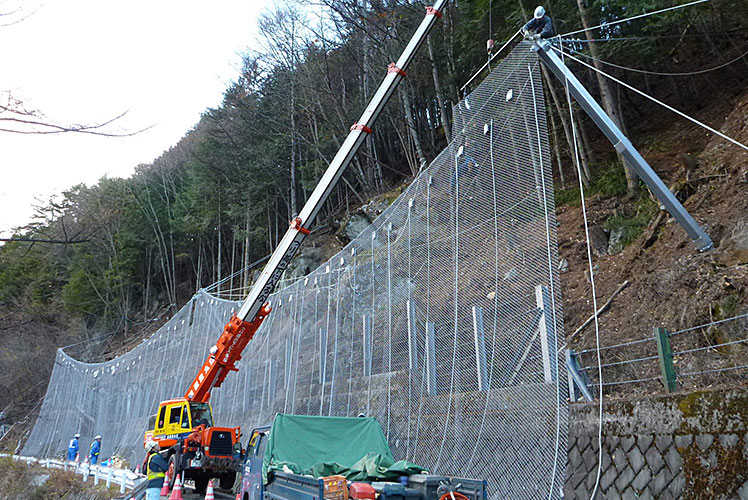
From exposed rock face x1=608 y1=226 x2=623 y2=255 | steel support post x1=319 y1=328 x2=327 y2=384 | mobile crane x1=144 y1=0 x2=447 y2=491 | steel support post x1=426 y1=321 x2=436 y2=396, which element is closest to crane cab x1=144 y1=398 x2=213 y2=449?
mobile crane x1=144 y1=0 x2=447 y2=491

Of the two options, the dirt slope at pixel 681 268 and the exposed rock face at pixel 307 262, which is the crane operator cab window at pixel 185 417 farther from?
the exposed rock face at pixel 307 262

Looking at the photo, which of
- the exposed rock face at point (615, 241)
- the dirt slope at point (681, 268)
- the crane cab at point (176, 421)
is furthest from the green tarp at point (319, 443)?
the exposed rock face at point (615, 241)

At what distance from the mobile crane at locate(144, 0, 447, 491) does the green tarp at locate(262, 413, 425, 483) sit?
435cm

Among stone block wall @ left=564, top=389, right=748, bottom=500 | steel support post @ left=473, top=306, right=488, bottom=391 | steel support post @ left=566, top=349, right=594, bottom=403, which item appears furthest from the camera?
steel support post @ left=566, top=349, right=594, bottom=403

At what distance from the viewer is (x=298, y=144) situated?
3012 centimetres

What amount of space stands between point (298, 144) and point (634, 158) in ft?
84.0

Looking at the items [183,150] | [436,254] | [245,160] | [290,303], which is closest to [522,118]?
[436,254]

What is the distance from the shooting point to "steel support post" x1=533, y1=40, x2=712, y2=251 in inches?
227

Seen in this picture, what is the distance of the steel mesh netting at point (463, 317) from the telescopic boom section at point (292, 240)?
1.07 meters

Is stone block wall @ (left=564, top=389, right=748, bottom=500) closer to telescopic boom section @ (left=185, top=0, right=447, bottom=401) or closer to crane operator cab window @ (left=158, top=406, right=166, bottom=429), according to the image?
telescopic boom section @ (left=185, top=0, right=447, bottom=401)

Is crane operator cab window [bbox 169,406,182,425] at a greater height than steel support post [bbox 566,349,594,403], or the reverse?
steel support post [bbox 566,349,594,403]

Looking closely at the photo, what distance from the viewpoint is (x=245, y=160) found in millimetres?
31328

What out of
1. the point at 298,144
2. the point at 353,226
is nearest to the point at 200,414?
the point at 353,226

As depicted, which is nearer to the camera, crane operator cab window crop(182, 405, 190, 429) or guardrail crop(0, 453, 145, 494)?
guardrail crop(0, 453, 145, 494)
